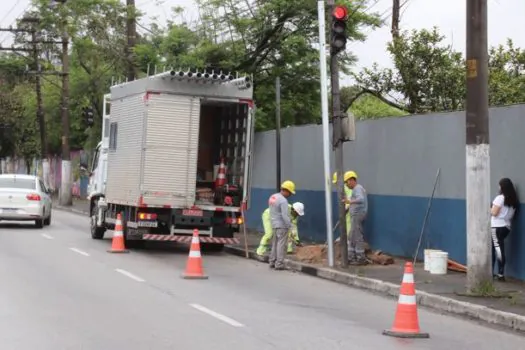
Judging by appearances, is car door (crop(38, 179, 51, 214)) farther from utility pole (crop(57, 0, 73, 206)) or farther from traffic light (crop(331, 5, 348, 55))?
traffic light (crop(331, 5, 348, 55))

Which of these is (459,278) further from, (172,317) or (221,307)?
(172,317)

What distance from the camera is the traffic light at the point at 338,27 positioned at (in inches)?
550

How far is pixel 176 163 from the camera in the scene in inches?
653

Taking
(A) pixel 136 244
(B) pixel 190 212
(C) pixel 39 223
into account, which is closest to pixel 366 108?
(C) pixel 39 223

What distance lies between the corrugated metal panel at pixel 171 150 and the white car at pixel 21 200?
7623 mm

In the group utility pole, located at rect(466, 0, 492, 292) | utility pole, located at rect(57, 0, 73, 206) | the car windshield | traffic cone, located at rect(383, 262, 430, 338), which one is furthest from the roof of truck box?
utility pole, located at rect(57, 0, 73, 206)

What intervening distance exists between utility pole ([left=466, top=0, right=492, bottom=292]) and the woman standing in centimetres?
137

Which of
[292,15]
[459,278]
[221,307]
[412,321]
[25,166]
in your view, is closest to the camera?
[412,321]

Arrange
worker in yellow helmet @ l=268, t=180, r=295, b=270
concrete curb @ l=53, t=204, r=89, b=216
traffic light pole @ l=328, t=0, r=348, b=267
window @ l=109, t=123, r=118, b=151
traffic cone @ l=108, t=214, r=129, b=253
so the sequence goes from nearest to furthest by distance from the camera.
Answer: traffic light pole @ l=328, t=0, r=348, b=267, worker in yellow helmet @ l=268, t=180, r=295, b=270, traffic cone @ l=108, t=214, r=129, b=253, window @ l=109, t=123, r=118, b=151, concrete curb @ l=53, t=204, r=89, b=216

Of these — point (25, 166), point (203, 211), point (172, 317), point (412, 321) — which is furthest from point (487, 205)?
point (25, 166)

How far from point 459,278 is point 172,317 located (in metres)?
5.93

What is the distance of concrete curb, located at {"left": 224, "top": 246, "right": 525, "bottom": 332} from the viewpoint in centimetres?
945

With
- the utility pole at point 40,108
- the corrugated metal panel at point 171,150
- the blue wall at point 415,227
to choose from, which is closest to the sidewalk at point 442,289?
the blue wall at point 415,227

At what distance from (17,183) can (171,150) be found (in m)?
8.66
